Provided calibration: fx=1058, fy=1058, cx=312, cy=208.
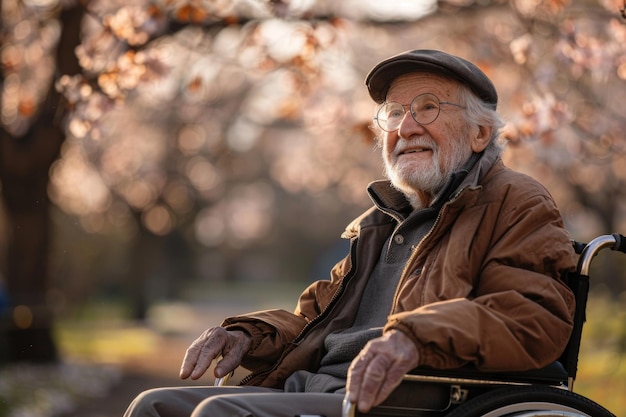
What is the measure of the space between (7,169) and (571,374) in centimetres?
867

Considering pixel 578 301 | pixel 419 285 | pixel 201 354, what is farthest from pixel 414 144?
pixel 201 354

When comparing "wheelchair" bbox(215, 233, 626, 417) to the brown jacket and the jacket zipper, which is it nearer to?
the brown jacket

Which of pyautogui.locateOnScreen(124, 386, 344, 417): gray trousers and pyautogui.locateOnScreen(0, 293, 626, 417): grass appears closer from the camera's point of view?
pyautogui.locateOnScreen(124, 386, 344, 417): gray trousers

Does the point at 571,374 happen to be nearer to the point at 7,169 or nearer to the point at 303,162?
the point at 7,169

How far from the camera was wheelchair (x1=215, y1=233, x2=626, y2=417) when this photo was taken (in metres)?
Result: 2.95

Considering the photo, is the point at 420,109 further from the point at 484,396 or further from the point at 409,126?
the point at 484,396

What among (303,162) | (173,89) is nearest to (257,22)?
(173,89)

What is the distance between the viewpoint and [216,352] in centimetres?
360

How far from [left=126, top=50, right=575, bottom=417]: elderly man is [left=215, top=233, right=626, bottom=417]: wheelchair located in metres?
0.06

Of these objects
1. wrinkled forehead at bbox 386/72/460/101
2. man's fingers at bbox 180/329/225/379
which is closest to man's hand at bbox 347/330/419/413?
man's fingers at bbox 180/329/225/379

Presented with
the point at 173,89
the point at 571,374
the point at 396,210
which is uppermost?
the point at 173,89

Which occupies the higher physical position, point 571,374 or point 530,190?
point 530,190

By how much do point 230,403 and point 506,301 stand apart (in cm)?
83

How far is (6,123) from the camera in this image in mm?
11227
